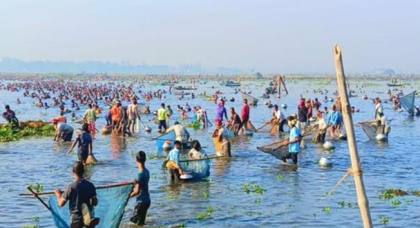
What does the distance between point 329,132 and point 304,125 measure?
1.37m

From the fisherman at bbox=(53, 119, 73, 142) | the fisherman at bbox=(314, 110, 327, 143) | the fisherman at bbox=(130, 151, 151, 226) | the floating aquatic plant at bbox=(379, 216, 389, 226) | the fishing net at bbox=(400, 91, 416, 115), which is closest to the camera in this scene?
the fisherman at bbox=(130, 151, 151, 226)

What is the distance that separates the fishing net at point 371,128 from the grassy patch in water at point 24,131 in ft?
50.7

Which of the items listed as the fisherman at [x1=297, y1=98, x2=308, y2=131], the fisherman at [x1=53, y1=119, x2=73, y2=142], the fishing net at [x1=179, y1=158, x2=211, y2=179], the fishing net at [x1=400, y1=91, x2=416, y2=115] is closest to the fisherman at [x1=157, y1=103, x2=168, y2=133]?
the fisherman at [x1=53, y1=119, x2=73, y2=142]

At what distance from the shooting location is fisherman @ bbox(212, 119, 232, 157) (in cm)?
2178

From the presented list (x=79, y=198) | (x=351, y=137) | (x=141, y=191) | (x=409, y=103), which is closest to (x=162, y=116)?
(x=141, y=191)

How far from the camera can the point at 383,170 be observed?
68.7ft

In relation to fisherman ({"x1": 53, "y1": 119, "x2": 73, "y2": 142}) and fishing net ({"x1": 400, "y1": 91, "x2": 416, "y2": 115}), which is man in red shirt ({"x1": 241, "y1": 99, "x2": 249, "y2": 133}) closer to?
fisherman ({"x1": 53, "y1": 119, "x2": 73, "y2": 142})

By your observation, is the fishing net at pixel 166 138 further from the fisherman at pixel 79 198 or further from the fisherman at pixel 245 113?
the fisherman at pixel 79 198

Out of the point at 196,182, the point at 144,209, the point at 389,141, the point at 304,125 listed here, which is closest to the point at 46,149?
the point at 196,182

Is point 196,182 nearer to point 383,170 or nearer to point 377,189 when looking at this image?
point 377,189

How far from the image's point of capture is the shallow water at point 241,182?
14102 millimetres

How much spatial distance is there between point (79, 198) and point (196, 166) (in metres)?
8.30

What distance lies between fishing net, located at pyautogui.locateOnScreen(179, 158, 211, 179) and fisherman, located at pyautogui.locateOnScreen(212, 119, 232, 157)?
156 inches

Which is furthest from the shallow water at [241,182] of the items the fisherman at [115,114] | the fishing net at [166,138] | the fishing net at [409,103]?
the fishing net at [409,103]
